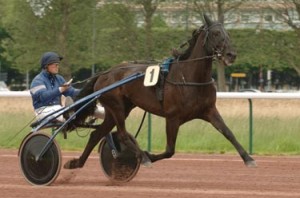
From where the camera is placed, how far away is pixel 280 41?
1340 inches

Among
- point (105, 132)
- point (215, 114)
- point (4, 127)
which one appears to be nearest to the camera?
point (215, 114)

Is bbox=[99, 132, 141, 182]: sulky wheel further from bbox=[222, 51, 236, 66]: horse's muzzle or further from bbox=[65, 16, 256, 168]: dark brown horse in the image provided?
bbox=[222, 51, 236, 66]: horse's muzzle

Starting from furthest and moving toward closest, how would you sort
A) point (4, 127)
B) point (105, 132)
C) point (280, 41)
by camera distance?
point (280, 41) < point (4, 127) < point (105, 132)

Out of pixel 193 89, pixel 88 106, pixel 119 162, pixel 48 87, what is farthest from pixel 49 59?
pixel 193 89

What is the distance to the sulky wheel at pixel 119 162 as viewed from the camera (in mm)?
10102

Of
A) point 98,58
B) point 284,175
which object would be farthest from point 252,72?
point 284,175

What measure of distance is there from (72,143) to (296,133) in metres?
3.94

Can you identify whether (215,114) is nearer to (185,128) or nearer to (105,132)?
(105,132)

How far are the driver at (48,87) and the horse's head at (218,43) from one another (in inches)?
64.0

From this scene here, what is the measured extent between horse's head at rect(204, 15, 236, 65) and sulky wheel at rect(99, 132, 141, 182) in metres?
1.53

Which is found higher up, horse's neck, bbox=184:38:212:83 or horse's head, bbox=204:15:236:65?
horse's head, bbox=204:15:236:65

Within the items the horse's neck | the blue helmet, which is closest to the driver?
the blue helmet

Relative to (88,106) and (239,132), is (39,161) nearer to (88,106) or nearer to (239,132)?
(88,106)

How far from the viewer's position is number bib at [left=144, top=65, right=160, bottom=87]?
9.56 m
